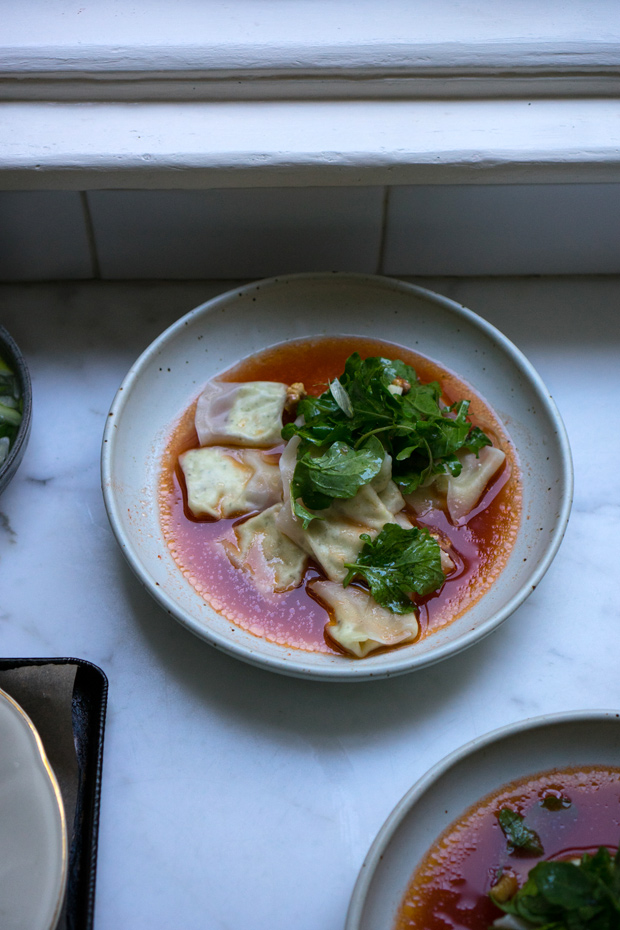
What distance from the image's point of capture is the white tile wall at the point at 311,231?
1.50 meters

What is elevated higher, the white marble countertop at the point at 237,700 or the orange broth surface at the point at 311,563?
the orange broth surface at the point at 311,563

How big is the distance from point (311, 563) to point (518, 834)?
0.49 m

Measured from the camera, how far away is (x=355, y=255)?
5.35ft

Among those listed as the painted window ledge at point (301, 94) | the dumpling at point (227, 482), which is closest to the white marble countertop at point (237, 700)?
the dumpling at point (227, 482)

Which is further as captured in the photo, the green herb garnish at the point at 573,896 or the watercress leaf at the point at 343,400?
the watercress leaf at the point at 343,400

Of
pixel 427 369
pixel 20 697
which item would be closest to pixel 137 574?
pixel 20 697

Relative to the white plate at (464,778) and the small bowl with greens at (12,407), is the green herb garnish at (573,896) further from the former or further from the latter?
the small bowl with greens at (12,407)

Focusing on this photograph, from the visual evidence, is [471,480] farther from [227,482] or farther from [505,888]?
[505,888]

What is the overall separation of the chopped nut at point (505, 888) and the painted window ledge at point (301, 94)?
112 centimetres

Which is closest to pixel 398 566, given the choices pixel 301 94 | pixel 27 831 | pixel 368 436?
pixel 368 436

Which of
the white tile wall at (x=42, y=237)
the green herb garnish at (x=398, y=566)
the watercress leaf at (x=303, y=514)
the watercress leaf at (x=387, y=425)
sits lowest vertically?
the green herb garnish at (x=398, y=566)

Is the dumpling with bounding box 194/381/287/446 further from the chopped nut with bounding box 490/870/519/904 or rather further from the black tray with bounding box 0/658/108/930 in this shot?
the chopped nut with bounding box 490/870/519/904

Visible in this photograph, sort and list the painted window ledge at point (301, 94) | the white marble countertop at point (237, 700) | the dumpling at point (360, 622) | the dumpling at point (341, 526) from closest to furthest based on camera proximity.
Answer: the white marble countertop at point (237, 700) → the dumpling at point (360, 622) → the dumpling at point (341, 526) → the painted window ledge at point (301, 94)

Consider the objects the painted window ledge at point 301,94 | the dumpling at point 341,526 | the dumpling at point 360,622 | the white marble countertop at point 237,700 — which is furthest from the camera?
the painted window ledge at point 301,94
